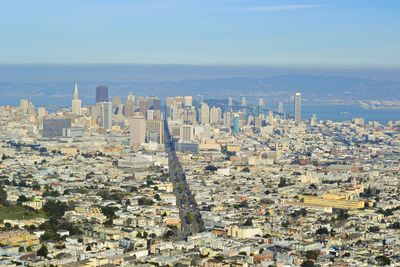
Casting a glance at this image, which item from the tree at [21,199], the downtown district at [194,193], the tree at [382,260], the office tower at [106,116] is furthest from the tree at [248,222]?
the office tower at [106,116]

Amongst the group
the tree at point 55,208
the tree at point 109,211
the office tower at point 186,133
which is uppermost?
the office tower at point 186,133

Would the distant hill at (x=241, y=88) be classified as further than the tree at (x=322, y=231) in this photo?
Yes

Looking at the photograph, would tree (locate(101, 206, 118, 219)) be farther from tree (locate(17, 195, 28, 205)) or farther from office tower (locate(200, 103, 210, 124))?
office tower (locate(200, 103, 210, 124))

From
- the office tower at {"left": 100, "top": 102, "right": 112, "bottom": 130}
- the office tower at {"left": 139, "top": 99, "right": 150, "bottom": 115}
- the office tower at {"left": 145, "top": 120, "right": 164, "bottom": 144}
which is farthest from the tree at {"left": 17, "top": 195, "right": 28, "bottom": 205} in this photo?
the office tower at {"left": 139, "top": 99, "right": 150, "bottom": 115}

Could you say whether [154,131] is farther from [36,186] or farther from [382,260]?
[382,260]

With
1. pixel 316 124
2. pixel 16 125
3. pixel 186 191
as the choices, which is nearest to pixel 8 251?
pixel 186 191

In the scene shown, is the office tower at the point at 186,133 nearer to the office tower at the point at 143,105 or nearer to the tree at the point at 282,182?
the office tower at the point at 143,105
